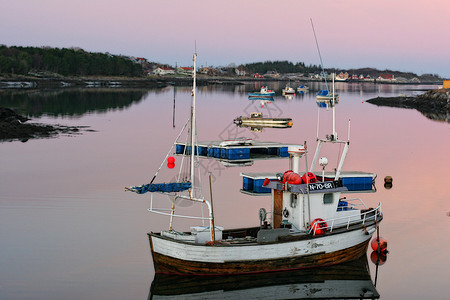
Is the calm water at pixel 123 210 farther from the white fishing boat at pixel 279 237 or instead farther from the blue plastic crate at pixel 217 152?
the blue plastic crate at pixel 217 152

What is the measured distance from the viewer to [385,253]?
26859 millimetres

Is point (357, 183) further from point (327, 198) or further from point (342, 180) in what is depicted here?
point (327, 198)

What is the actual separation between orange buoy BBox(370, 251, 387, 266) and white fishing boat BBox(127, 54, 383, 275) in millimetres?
688

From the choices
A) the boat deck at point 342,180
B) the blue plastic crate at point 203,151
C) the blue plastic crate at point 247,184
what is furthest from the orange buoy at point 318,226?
the blue plastic crate at point 203,151

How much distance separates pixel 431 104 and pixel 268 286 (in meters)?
116

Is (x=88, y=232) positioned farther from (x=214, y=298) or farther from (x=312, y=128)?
(x=312, y=128)

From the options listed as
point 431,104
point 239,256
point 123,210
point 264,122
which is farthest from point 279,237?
point 431,104

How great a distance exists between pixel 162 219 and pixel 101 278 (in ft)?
26.5

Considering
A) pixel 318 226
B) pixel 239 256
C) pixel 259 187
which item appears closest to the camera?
pixel 239 256

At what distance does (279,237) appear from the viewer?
2272cm

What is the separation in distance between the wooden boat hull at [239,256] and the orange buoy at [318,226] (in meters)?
0.34

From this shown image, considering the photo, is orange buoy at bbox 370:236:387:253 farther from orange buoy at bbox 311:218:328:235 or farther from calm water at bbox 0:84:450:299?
orange buoy at bbox 311:218:328:235

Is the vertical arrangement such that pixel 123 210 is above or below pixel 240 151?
below

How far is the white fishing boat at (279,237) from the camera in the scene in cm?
2206
